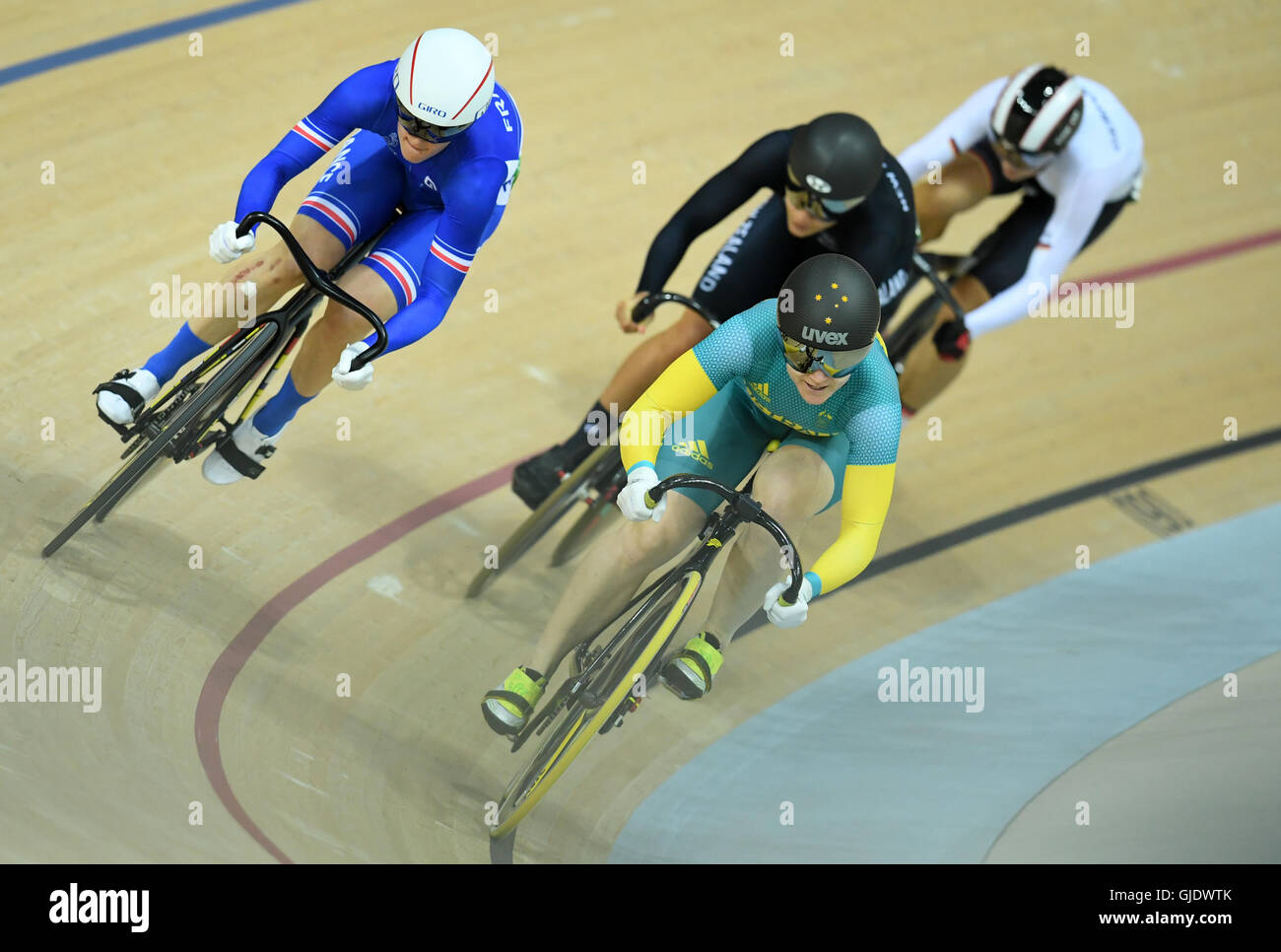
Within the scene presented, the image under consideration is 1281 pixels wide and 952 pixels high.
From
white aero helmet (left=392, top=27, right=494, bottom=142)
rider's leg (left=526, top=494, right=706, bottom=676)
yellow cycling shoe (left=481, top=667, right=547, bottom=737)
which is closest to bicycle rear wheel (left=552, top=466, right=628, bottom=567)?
rider's leg (left=526, top=494, right=706, bottom=676)

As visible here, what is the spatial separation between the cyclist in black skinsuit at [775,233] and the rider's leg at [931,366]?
77cm

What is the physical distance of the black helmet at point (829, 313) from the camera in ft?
10.2

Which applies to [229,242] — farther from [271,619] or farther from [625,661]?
[625,661]

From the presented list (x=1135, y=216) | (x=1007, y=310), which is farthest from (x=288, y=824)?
(x=1135, y=216)

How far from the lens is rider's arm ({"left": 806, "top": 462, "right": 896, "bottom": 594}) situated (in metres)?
3.26

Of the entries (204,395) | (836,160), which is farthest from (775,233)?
(204,395)

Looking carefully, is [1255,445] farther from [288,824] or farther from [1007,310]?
[288,824]

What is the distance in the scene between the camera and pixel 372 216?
3.85 metres

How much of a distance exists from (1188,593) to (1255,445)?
997 millimetres

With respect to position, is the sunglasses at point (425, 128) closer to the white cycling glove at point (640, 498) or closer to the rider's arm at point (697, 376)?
the rider's arm at point (697, 376)

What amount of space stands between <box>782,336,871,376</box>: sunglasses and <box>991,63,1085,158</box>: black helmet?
1718mm

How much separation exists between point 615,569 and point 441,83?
1137mm

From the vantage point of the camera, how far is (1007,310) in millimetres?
4641

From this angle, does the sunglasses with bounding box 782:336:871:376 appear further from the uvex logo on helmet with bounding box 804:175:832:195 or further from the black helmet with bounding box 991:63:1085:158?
the black helmet with bounding box 991:63:1085:158
